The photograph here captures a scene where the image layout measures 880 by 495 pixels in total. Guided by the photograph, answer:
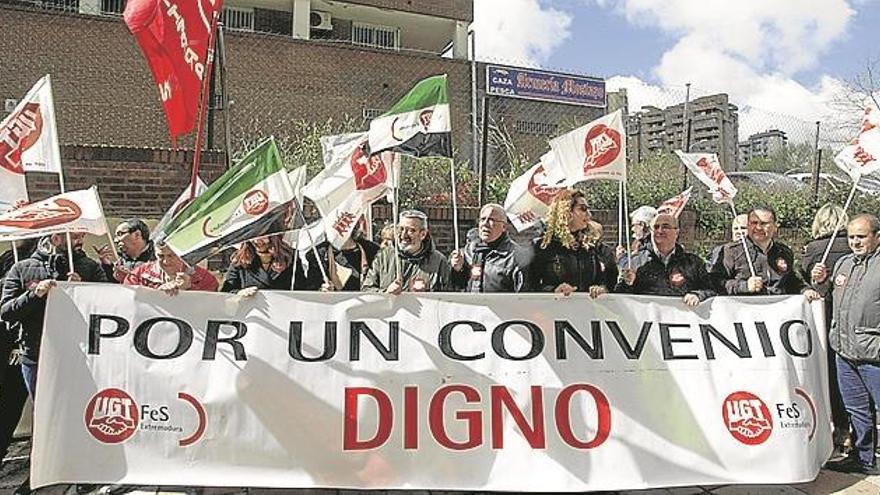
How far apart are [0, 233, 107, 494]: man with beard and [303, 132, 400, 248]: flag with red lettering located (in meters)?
1.92

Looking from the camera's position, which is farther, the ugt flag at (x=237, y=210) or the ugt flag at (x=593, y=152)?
the ugt flag at (x=593, y=152)

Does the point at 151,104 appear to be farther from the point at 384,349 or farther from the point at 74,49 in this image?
the point at 384,349

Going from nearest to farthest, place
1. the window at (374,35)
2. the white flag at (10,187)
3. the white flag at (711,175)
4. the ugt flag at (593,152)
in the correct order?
1. the white flag at (10,187)
2. the ugt flag at (593,152)
3. the white flag at (711,175)
4. the window at (374,35)

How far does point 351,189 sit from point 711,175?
311 centimetres

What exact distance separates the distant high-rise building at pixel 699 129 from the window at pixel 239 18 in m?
13.5

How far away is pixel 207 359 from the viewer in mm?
4227

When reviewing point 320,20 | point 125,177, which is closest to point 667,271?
point 125,177

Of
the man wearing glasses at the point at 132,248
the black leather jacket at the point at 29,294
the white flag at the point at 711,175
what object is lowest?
the black leather jacket at the point at 29,294

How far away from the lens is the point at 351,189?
608 centimetres

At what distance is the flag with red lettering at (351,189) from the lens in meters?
6.02

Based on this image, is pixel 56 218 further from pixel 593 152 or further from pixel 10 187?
pixel 593 152

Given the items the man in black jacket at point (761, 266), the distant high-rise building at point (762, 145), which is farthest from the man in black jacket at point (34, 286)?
the distant high-rise building at point (762, 145)

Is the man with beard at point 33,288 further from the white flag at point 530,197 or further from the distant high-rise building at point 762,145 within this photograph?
the distant high-rise building at point 762,145

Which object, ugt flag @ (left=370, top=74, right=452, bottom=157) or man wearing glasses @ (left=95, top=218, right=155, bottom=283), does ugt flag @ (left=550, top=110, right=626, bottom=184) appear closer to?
ugt flag @ (left=370, top=74, right=452, bottom=157)
